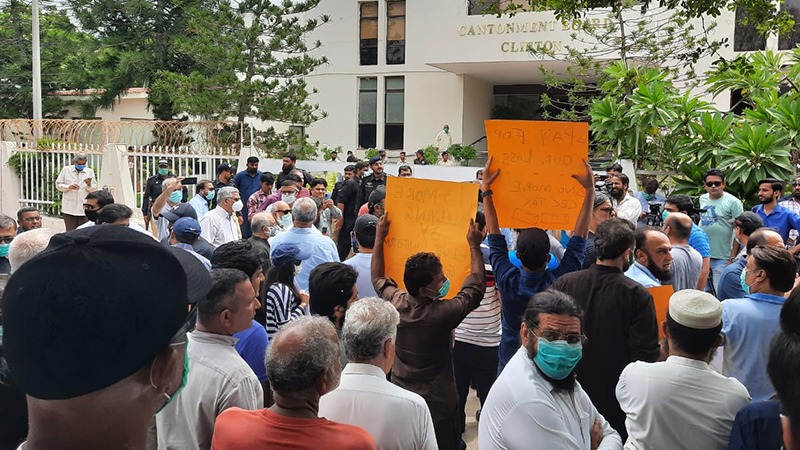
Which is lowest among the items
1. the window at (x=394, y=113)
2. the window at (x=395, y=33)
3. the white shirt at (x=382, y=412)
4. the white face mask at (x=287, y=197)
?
the white shirt at (x=382, y=412)

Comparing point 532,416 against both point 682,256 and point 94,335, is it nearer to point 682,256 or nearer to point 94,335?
point 94,335

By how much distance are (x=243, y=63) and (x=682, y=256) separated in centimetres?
1687

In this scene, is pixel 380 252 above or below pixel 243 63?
below

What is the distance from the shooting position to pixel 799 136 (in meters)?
10.4

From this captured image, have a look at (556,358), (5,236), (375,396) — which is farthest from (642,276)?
(5,236)

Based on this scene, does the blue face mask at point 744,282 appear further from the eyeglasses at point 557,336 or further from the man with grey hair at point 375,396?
the man with grey hair at point 375,396

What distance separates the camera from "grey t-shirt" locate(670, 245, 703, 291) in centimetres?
541

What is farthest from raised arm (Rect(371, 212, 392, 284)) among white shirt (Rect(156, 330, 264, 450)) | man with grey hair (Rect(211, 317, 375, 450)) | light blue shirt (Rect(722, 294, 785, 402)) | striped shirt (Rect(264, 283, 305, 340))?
light blue shirt (Rect(722, 294, 785, 402))

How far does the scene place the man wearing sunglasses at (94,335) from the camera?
1.28 meters

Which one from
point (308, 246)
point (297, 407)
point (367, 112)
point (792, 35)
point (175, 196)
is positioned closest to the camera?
point (297, 407)

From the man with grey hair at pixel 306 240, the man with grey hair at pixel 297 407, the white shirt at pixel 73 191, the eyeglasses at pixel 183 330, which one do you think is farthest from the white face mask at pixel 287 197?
the eyeglasses at pixel 183 330

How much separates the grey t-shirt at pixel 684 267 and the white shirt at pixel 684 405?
2.56 metres

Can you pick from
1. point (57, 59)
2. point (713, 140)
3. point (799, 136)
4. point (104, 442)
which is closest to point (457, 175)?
point (713, 140)

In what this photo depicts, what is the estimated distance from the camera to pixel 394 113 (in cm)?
2905
